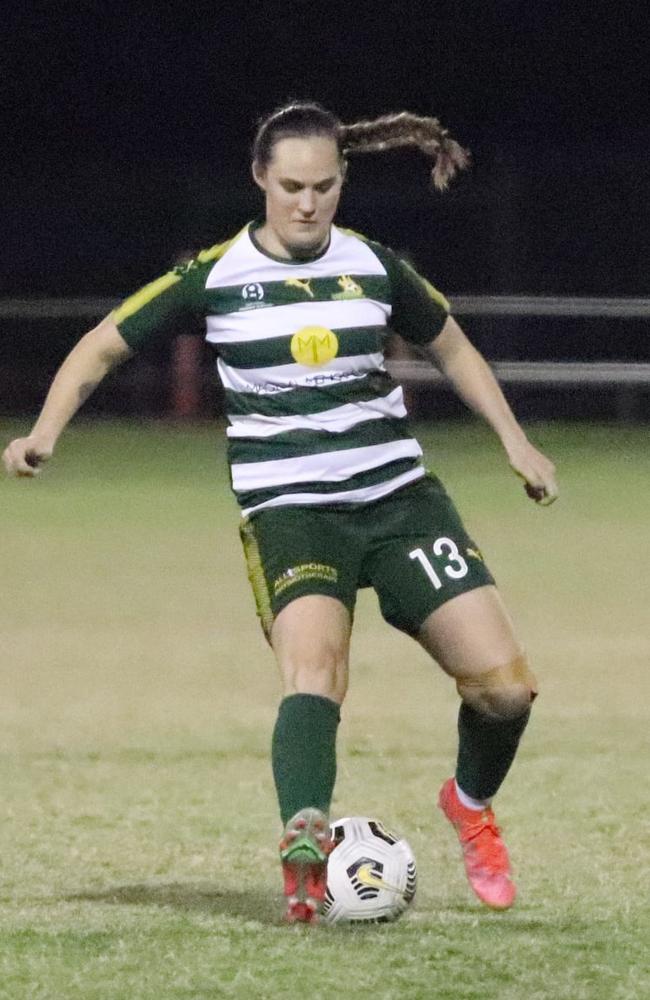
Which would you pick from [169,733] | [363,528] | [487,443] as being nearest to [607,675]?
[169,733]

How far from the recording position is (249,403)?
503 centimetres

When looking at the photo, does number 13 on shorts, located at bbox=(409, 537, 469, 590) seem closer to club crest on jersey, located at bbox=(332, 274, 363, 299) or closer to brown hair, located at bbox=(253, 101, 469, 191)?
club crest on jersey, located at bbox=(332, 274, 363, 299)

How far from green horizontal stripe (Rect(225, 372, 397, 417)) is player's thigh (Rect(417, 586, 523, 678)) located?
20.8 inches

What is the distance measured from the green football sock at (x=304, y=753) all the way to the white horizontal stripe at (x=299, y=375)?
723 mm

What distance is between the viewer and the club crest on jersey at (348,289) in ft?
16.5

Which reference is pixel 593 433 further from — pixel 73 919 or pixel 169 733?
pixel 73 919

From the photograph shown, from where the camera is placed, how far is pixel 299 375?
196 inches

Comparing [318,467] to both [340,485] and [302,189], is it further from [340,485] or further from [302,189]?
[302,189]

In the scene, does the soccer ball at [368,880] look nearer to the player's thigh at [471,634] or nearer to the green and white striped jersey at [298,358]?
the player's thigh at [471,634]

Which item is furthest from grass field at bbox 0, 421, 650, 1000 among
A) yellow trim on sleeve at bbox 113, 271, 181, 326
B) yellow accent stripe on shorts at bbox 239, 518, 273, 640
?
yellow trim on sleeve at bbox 113, 271, 181, 326

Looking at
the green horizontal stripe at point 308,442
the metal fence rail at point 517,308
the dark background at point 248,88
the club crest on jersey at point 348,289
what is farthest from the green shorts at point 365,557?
the dark background at point 248,88

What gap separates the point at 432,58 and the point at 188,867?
85.2 ft

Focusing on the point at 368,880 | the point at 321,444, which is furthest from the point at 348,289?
the point at 368,880

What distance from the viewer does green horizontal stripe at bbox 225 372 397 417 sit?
16.4ft
